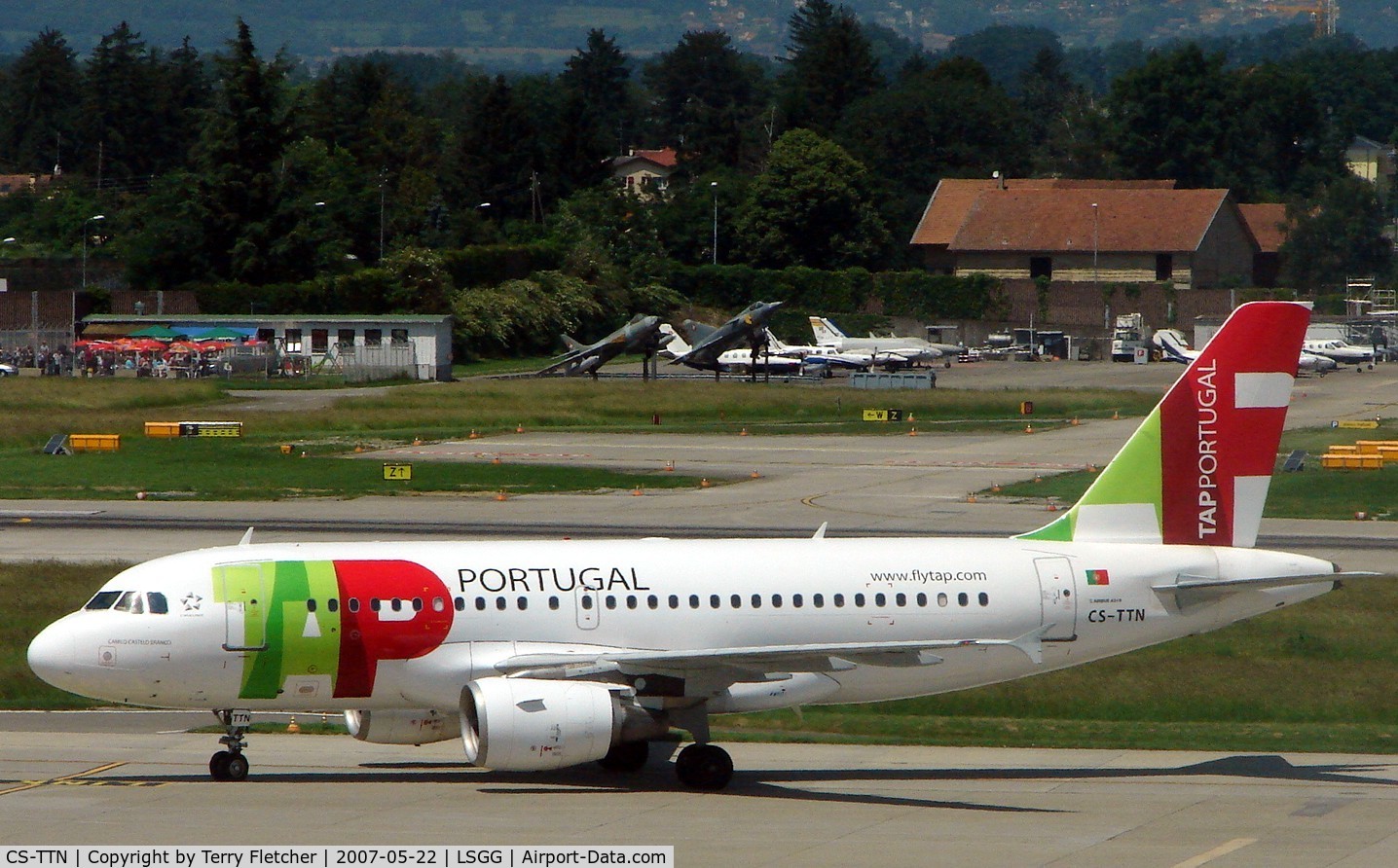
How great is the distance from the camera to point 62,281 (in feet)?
521

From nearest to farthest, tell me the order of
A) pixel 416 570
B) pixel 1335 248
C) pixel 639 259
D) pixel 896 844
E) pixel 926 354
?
pixel 896 844, pixel 416 570, pixel 926 354, pixel 639 259, pixel 1335 248

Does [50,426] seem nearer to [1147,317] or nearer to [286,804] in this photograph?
[286,804]

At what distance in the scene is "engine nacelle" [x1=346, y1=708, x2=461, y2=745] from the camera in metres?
28.0

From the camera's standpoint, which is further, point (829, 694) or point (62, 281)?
point (62, 281)

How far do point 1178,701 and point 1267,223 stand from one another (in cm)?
16999

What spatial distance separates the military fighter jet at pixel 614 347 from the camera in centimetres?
12262

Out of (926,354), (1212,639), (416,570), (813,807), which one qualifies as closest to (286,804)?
(416,570)

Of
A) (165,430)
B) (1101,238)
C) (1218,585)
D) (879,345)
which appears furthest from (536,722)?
(1101,238)

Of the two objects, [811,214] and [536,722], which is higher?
[811,214]

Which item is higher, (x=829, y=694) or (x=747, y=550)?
(x=747, y=550)

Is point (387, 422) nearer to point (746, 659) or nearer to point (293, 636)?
point (293, 636)

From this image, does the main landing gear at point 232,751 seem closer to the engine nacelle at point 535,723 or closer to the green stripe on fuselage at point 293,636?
the green stripe on fuselage at point 293,636

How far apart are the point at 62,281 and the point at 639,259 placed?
5332 centimetres

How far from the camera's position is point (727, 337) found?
123 meters
